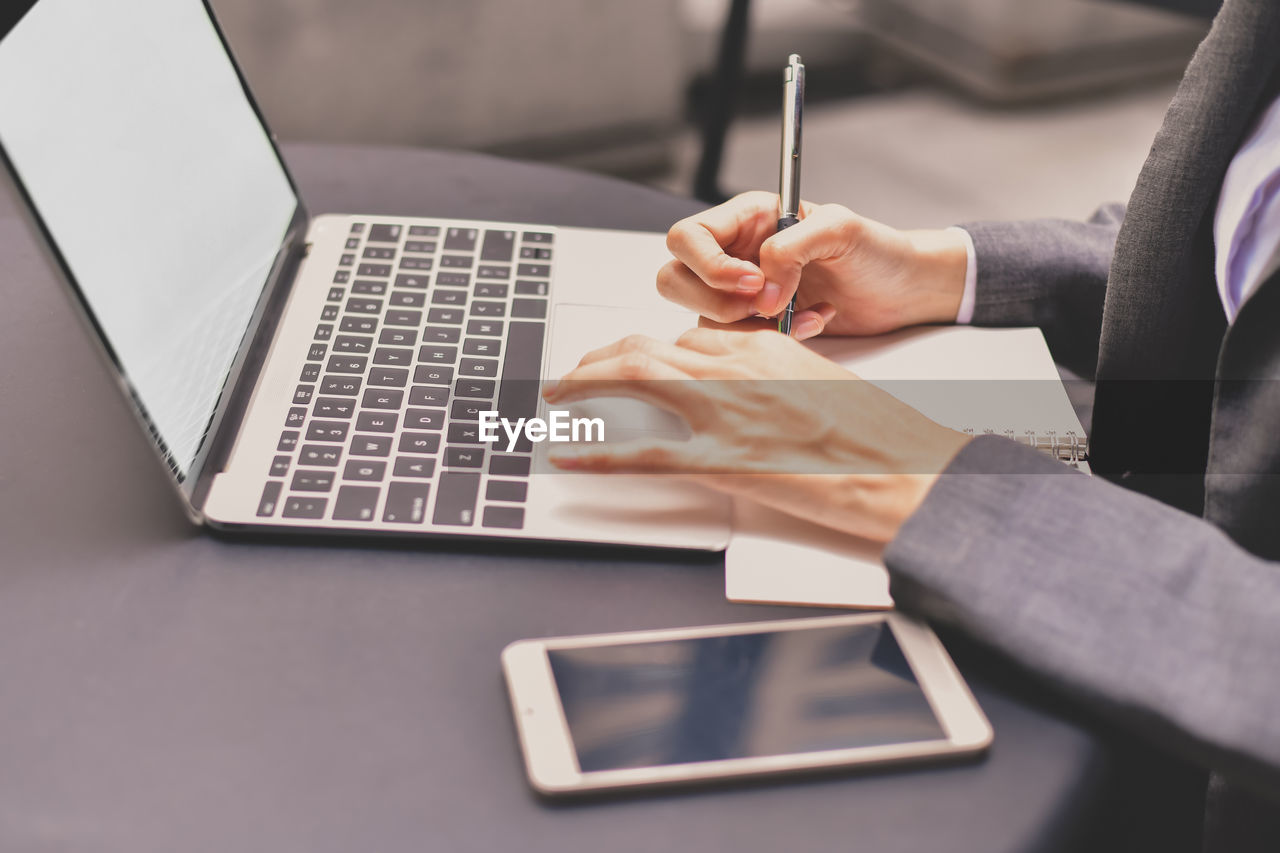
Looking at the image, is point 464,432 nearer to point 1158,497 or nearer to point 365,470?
point 365,470

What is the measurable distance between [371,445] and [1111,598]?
15.3 inches

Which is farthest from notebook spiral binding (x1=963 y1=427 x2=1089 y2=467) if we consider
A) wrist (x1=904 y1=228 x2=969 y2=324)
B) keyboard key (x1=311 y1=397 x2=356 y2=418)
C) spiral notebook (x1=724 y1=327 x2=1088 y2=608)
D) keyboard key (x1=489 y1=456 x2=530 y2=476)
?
keyboard key (x1=311 y1=397 x2=356 y2=418)

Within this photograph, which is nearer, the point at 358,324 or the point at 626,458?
the point at 626,458

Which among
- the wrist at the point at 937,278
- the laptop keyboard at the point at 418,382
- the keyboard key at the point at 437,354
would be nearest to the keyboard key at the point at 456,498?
the laptop keyboard at the point at 418,382

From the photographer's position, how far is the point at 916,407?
0.64 m

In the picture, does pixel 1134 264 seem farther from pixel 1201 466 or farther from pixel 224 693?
pixel 224 693

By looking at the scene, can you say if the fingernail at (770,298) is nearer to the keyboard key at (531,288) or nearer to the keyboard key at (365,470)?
the keyboard key at (531,288)

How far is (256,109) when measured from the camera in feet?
2.43

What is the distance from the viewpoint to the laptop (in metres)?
0.52

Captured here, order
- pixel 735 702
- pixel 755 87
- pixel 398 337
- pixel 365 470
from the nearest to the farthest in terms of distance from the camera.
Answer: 1. pixel 735 702
2. pixel 365 470
3. pixel 398 337
4. pixel 755 87

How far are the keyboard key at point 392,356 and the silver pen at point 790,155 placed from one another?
0.24m

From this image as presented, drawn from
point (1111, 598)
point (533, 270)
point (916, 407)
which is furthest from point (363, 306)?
point (1111, 598)

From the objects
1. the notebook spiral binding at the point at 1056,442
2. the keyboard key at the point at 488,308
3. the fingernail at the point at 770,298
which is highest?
the keyboard key at the point at 488,308

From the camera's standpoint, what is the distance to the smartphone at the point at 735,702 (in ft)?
1.42
